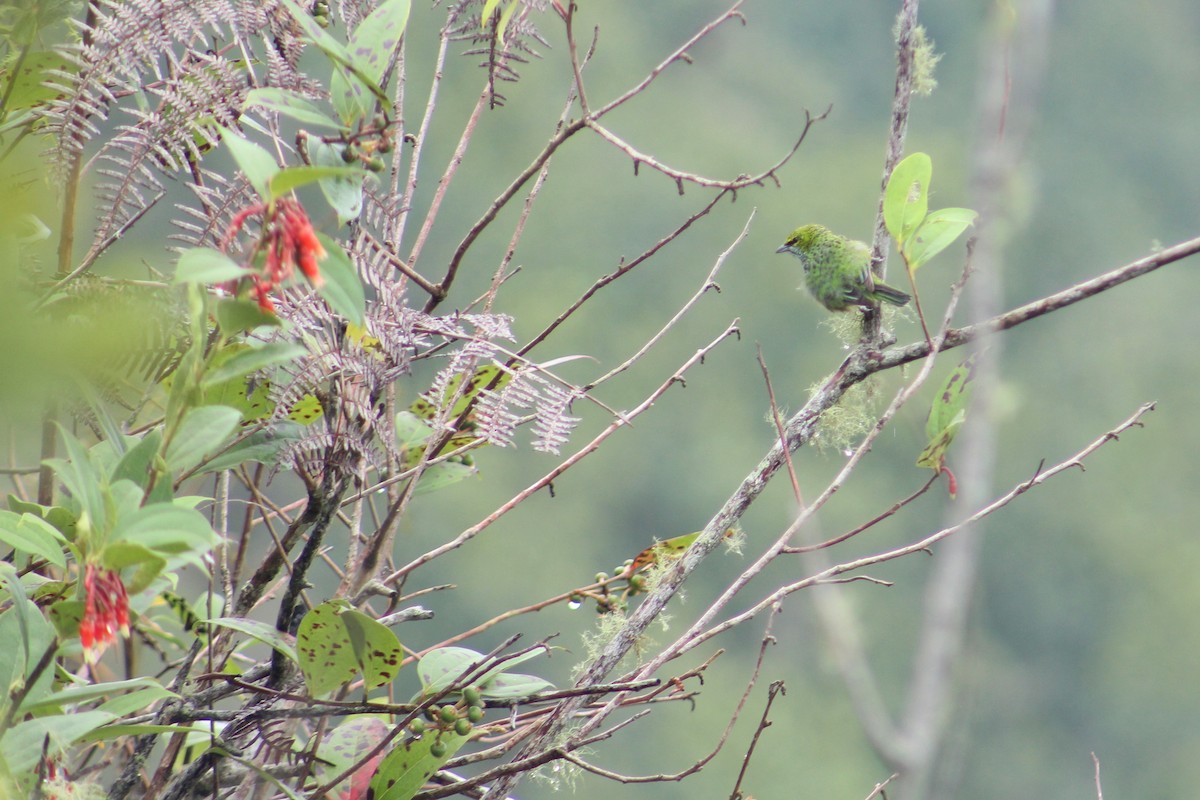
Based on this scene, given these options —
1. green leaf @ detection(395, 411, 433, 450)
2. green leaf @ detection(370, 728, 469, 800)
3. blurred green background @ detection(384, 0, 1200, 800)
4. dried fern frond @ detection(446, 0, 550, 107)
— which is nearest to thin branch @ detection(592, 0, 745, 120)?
dried fern frond @ detection(446, 0, 550, 107)

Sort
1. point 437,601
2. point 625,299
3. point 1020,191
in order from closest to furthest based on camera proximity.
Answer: point 1020,191, point 437,601, point 625,299

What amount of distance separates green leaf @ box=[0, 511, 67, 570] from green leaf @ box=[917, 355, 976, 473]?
76cm

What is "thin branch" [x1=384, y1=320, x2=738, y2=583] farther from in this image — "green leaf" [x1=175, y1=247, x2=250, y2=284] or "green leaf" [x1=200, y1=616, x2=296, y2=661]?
"green leaf" [x1=175, y1=247, x2=250, y2=284]

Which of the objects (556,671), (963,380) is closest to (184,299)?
(963,380)

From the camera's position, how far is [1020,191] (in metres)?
0.74

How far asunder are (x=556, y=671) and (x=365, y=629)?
13403 millimetres

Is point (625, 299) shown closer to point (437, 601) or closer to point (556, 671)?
point (437, 601)

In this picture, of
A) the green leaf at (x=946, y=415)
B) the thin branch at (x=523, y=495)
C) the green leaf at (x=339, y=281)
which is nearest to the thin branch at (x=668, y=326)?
the thin branch at (x=523, y=495)

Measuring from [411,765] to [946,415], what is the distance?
1.96 feet

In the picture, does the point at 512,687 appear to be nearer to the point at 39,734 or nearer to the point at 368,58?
the point at 39,734

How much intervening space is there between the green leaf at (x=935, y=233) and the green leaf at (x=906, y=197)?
0.01 m

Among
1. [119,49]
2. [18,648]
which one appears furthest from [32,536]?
[119,49]

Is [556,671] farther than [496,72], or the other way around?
[556,671]

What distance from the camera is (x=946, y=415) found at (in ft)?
3.64
